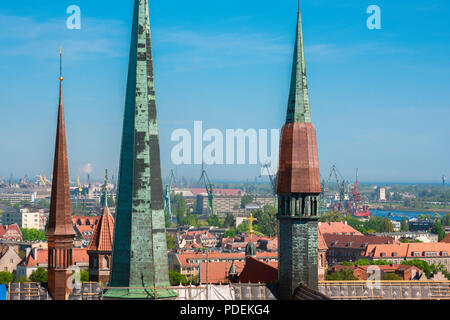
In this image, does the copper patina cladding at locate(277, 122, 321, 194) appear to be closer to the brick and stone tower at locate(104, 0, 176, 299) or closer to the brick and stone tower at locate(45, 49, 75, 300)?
the brick and stone tower at locate(104, 0, 176, 299)

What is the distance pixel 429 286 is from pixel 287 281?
7.86 metres

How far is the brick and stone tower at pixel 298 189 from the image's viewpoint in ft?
156

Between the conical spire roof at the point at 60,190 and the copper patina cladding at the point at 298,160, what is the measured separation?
1283cm

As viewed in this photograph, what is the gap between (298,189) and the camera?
4816 cm

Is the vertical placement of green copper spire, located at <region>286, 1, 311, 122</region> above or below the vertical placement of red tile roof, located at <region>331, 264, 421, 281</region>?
above

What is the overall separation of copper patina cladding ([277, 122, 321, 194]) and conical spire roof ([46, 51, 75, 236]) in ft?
42.1

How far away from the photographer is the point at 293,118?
49344 millimetres

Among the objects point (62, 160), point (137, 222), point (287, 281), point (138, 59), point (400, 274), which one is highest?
point (138, 59)

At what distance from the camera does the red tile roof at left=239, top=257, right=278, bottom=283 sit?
76.6 metres

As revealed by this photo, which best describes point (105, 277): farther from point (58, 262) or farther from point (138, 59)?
point (138, 59)

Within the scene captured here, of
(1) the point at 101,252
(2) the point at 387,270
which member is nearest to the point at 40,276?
(1) the point at 101,252

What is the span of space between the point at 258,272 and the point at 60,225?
3412 centimetres

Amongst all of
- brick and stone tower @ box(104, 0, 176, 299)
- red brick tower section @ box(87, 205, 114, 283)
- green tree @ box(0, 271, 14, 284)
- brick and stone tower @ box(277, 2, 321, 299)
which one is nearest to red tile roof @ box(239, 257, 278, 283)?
red brick tower section @ box(87, 205, 114, 283)
